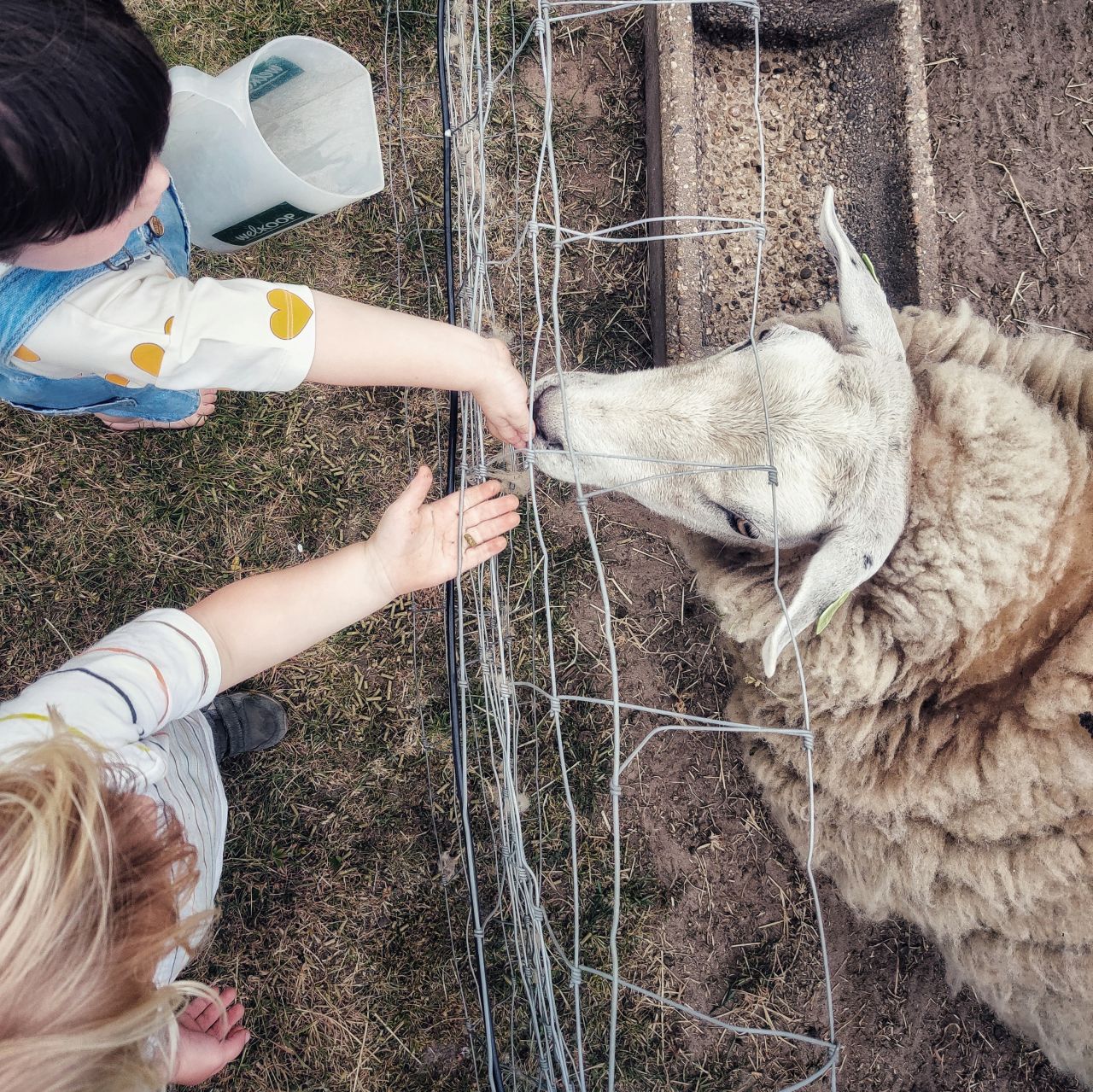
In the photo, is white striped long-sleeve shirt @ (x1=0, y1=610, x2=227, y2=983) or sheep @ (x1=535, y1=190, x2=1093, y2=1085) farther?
sheep @ (x1=535, y1=190, x2=1093, y2=1085)

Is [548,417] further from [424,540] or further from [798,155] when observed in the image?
[798,155]

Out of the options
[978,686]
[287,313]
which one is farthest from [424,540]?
[978,686]

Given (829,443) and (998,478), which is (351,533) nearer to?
(829,443)

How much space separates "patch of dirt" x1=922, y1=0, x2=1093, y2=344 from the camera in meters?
2.87

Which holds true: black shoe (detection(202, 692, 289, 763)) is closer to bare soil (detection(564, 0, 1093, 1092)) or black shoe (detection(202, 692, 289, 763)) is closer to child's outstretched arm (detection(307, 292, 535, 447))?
bare soil (detection(564, 0, 1093, 1092))

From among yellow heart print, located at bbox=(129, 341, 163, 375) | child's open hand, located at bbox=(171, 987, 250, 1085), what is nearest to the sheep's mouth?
yellow heart print, located at bbox=(129, 341, 163, 375)

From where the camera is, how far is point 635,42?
2.78 meters

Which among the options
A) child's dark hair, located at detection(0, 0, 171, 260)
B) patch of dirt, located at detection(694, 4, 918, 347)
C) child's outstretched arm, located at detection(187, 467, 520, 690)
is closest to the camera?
child's dark hair, located at detection(0, 0, 171, 260)

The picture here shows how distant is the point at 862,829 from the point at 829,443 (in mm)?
1089

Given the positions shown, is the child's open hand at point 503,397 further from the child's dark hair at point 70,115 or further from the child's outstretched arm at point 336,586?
the child's dark hair at point 70,115

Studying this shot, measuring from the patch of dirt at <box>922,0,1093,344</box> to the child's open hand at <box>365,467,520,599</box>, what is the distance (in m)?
2.05

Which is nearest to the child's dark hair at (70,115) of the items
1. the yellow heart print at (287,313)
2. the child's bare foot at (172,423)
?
the yellow heart print at (287,313)

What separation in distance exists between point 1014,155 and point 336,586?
286 cm

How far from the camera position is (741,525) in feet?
6.62
